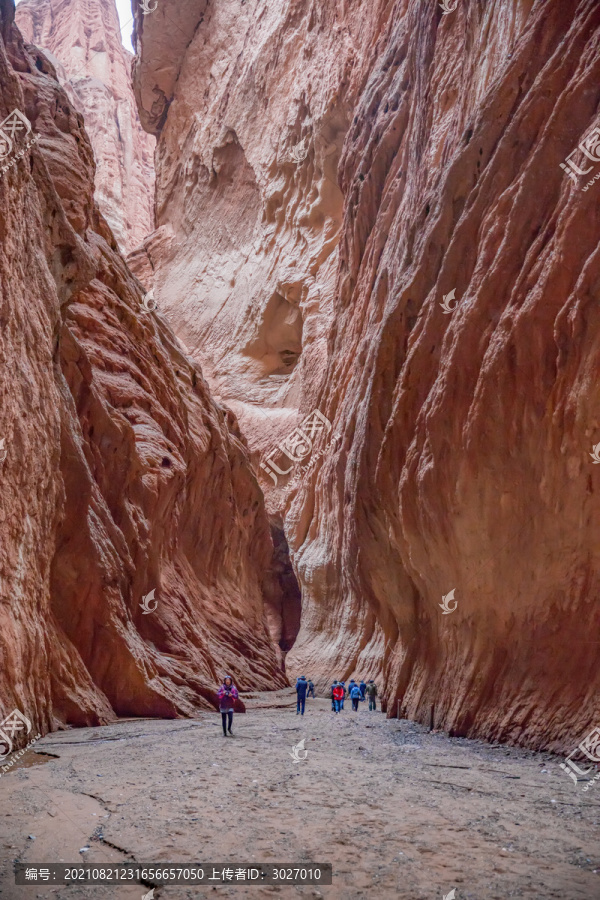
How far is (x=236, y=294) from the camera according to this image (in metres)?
35.1

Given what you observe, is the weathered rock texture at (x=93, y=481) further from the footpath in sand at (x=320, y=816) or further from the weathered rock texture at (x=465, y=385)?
the weathered rock texture at (x=465, y=385)

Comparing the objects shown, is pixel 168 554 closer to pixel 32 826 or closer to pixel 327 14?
pixel 32 826

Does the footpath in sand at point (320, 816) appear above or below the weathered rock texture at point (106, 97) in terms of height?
below

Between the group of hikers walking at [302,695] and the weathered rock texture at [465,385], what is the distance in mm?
1245

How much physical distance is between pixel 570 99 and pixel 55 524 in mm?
9176

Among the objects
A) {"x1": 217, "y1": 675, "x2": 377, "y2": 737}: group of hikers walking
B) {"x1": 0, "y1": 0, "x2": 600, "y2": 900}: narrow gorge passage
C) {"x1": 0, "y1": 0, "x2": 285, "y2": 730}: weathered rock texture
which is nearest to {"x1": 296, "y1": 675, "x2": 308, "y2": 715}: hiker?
{"x1": 217, "y1": 675, "x2": 377, "y2": 737}: group of hikers walking

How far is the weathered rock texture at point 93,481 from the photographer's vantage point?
9.54 metres

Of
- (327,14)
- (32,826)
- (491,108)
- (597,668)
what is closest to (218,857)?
(32,826)

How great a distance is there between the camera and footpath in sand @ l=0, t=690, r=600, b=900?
3.66 metres

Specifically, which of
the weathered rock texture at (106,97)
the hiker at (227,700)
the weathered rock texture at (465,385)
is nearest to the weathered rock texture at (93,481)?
the hiker at (227,700)

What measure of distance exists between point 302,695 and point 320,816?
26.6 ft

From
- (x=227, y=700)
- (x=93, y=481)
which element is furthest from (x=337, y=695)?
(x=93, y=481)

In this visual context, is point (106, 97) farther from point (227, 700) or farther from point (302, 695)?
point (227, 700)

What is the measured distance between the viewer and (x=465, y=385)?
10117mm
